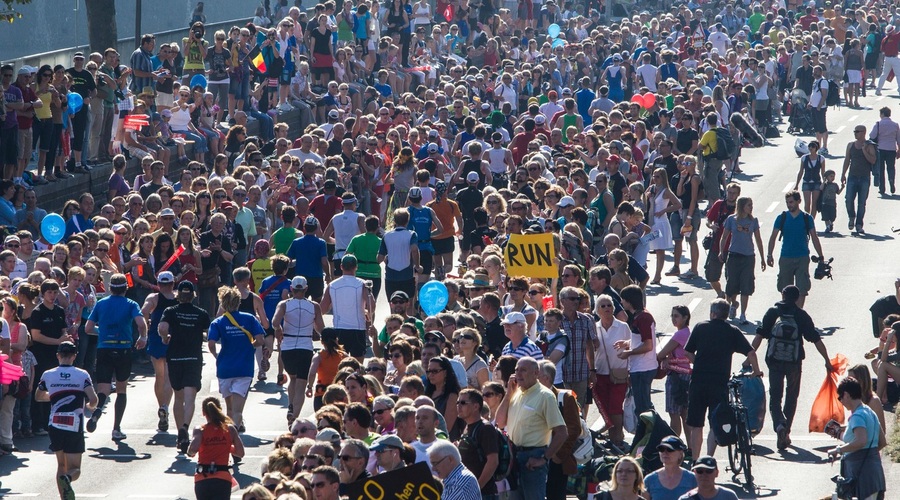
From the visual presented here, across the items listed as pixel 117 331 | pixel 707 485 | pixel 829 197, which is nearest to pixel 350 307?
pixel 117 331

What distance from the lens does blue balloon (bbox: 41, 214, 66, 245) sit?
19031mm

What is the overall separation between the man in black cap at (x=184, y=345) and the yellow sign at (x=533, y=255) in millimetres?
3616

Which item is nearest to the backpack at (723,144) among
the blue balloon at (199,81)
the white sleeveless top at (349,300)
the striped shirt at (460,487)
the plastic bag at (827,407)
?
the blue balloon at (199,81)

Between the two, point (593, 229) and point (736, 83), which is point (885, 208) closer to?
point (736, 83)

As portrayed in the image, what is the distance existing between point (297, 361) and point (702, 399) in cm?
416

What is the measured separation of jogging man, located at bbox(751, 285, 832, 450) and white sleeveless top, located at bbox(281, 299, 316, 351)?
14.4 feet

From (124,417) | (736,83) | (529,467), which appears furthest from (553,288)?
(736,83)

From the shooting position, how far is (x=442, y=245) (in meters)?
21.4

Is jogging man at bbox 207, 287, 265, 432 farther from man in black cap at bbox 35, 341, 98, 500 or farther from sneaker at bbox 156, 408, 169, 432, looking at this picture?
man in black cap at bbox 35, 341, 98, 500

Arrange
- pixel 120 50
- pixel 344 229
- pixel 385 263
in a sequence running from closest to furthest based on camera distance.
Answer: pixel 344 229, pixel 385 263, pixel 120 50

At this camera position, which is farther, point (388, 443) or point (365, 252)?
point (365, 252)

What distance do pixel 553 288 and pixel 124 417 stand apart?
4.84 metres

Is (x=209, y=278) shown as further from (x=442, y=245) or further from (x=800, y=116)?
(x=800, y=116)

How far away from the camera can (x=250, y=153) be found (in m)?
23.2
